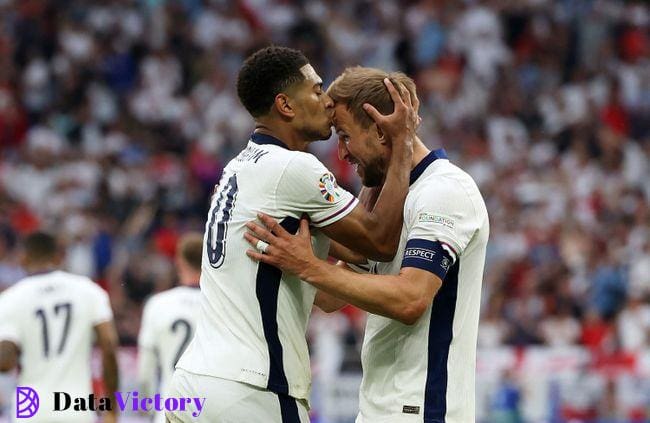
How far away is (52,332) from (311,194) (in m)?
3.80

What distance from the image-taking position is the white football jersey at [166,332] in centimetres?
852

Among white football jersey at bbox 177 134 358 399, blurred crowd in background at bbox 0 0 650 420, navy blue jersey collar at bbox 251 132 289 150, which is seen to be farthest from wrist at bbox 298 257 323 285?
blurred crowd in background at bbox 0 0 650 420

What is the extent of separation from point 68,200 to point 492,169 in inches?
220

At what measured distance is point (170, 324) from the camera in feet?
28.0

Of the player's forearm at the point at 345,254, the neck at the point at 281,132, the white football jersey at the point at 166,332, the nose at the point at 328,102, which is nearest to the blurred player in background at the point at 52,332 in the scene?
the white football jersey at the point at 166,332

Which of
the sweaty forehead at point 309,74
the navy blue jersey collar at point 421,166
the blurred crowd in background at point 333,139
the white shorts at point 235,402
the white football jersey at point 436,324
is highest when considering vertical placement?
the blurred crowd in background at point 333,139

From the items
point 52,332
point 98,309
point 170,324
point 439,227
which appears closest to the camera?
point 439,227

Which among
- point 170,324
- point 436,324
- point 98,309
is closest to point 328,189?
point 436,324

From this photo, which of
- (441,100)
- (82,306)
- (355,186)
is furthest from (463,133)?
(82,306)

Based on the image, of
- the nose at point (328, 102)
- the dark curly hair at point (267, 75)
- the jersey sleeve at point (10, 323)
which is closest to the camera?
the dark curly hair at point (267, 75)

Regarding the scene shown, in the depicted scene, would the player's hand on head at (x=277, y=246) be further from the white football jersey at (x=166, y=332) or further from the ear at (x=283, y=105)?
the white football jersey at (x=166, y=332)

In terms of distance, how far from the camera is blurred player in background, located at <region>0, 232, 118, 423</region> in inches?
315

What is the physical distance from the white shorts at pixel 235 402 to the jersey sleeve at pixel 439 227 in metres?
0.74

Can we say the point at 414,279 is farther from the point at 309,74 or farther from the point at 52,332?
the point at 52,332
